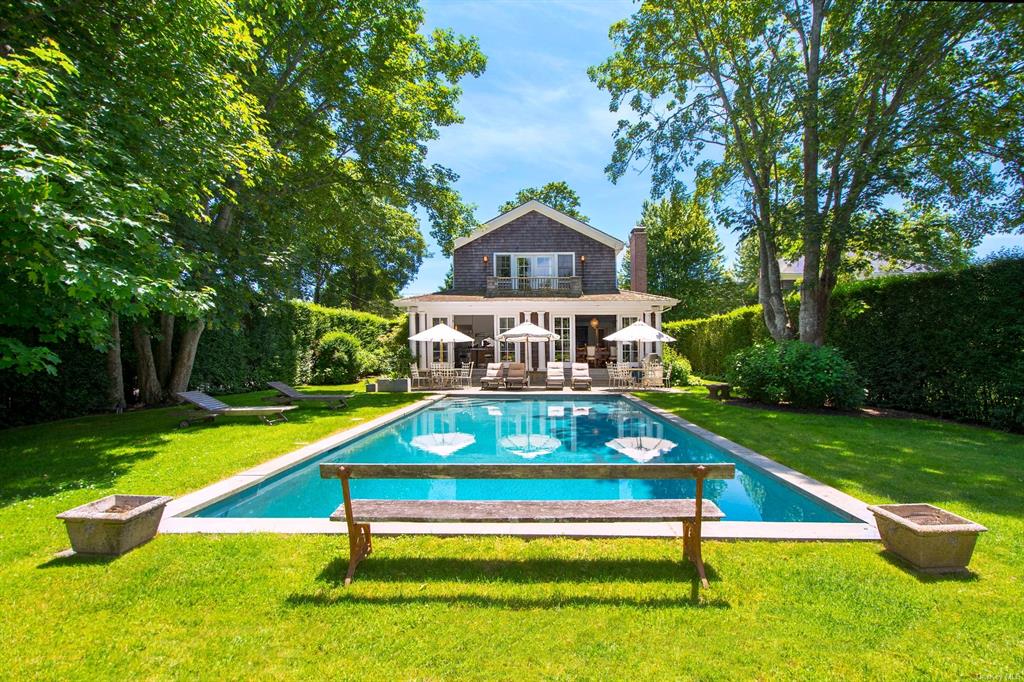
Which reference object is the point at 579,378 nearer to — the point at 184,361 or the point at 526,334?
the point at 526,334

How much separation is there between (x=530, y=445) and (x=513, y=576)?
5809 millimetres

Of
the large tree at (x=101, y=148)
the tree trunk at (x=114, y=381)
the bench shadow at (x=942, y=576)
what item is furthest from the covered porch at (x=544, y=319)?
the bench shadow at (x=942, y=576)

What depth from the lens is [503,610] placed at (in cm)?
302

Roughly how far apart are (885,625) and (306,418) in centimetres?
1107

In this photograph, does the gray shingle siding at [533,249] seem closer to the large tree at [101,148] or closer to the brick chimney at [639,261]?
the brick chimney at [639,261]

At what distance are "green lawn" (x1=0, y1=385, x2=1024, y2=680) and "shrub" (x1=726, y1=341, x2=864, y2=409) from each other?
6.52 m

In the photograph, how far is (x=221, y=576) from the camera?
137 inches

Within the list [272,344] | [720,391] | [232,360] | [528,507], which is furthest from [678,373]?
[232,360]

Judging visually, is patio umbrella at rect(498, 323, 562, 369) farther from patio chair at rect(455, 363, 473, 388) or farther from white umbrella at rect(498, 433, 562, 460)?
white umbrella at rect(498, 433, 562, 460)

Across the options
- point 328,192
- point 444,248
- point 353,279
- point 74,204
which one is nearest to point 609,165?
point 444,248

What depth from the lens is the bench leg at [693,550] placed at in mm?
3338

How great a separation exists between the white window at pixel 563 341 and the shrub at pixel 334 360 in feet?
31.6

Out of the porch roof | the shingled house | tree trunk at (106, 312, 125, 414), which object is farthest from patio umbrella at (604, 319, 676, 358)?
tree trunk at (106, 312, 125, 414)

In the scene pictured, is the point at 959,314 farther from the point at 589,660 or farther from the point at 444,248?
the point at 444,248
